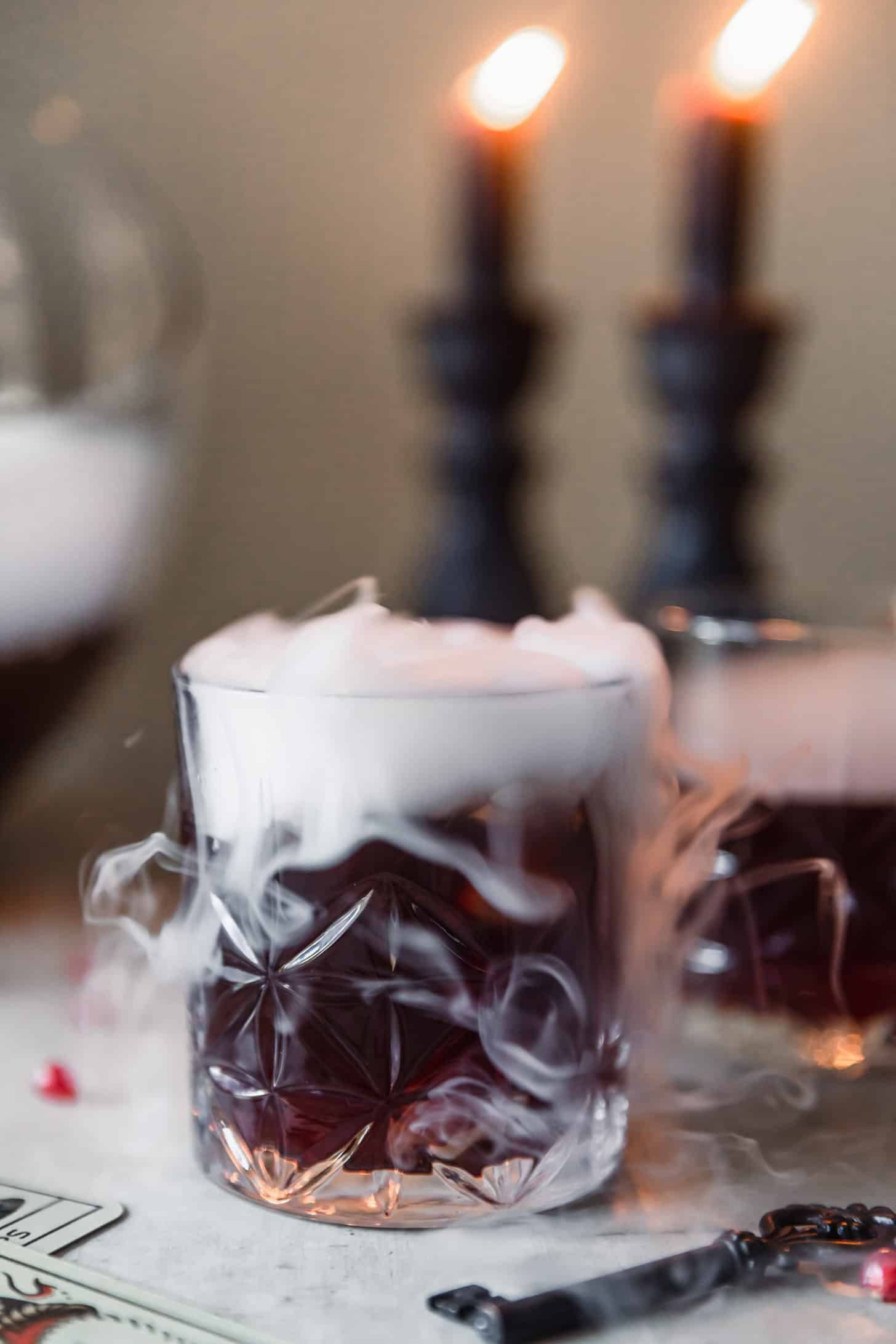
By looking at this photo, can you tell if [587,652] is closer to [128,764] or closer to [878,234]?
[128,764]

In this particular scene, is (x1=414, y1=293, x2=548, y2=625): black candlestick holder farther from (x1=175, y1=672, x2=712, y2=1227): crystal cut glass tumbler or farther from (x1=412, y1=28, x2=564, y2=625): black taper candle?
(x1=175, y1=672, x2=712, y2=1227): crystal cut glass tumbler

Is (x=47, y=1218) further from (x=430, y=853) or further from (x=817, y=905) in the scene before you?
(x=817, y=905)

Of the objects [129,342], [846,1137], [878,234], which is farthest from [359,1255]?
[878,234]

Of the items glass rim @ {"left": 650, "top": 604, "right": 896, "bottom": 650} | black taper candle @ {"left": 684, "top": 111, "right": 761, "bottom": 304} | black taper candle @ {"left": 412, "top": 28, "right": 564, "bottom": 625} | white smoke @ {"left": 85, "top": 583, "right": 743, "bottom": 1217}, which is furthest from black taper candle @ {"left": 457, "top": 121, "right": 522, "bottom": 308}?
white smoke @ {"left": 85, "top": 583, "right": 743, "bottom": 1217}

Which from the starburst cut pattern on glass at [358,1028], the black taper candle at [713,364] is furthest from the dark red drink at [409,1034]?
the black taper candle at [713,364]

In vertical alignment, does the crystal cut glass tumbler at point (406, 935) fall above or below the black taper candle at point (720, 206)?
below

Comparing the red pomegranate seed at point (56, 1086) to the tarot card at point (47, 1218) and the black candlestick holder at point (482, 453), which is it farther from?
the black candlestick holder at point (482, 453)

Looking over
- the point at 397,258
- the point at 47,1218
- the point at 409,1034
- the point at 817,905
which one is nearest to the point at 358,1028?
the point at 409,1034
